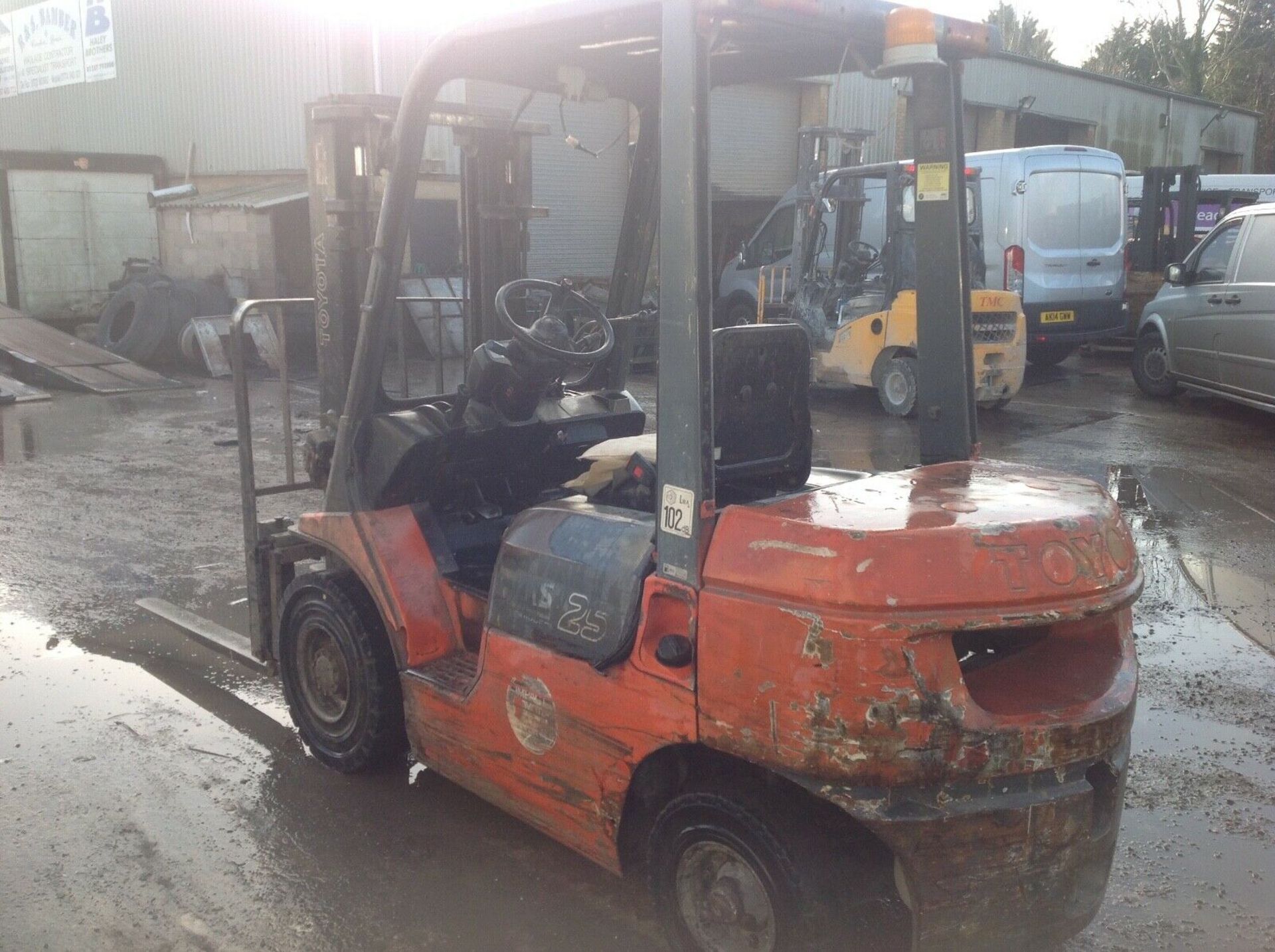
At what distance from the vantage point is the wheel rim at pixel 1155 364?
1259 cm

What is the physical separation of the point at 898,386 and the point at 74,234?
14.5m

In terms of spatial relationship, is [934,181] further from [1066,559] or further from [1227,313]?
[1227,313]

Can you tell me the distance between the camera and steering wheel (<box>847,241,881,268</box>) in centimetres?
1237

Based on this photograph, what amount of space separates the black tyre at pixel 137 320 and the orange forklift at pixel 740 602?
12917 millimetres

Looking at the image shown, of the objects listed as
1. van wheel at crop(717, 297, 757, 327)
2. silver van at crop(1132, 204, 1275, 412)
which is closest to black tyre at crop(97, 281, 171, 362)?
van wheel at crop(717, 297, 757, 327)

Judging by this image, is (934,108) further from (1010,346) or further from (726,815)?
(1010,346)

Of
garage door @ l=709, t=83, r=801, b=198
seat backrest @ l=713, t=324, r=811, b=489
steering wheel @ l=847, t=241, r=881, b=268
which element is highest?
garage door @ l=709, t=83, r=801, b=198

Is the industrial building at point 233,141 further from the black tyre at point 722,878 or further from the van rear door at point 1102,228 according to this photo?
the black tyre at point 722,878

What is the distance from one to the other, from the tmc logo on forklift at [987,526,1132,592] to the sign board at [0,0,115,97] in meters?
24.1

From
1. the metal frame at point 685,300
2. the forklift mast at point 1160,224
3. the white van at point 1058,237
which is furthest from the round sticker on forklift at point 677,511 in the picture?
the forklift mast at point 1160,224

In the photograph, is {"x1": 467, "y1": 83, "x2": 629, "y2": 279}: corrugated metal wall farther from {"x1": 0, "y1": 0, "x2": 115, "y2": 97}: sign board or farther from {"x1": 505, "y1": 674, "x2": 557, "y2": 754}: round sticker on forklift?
{"x1": 505, "y1": 674, "x2": 557, "y2": 754}: round sticker on forklift

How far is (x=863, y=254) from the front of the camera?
12.4 metres

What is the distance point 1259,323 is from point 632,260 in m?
7.87

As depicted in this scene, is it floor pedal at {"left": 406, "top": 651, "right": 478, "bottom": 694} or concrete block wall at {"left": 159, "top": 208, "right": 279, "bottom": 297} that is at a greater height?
concrete block wall at {"left": 159, "top": 208, "right": 279, "bottom": 297}
